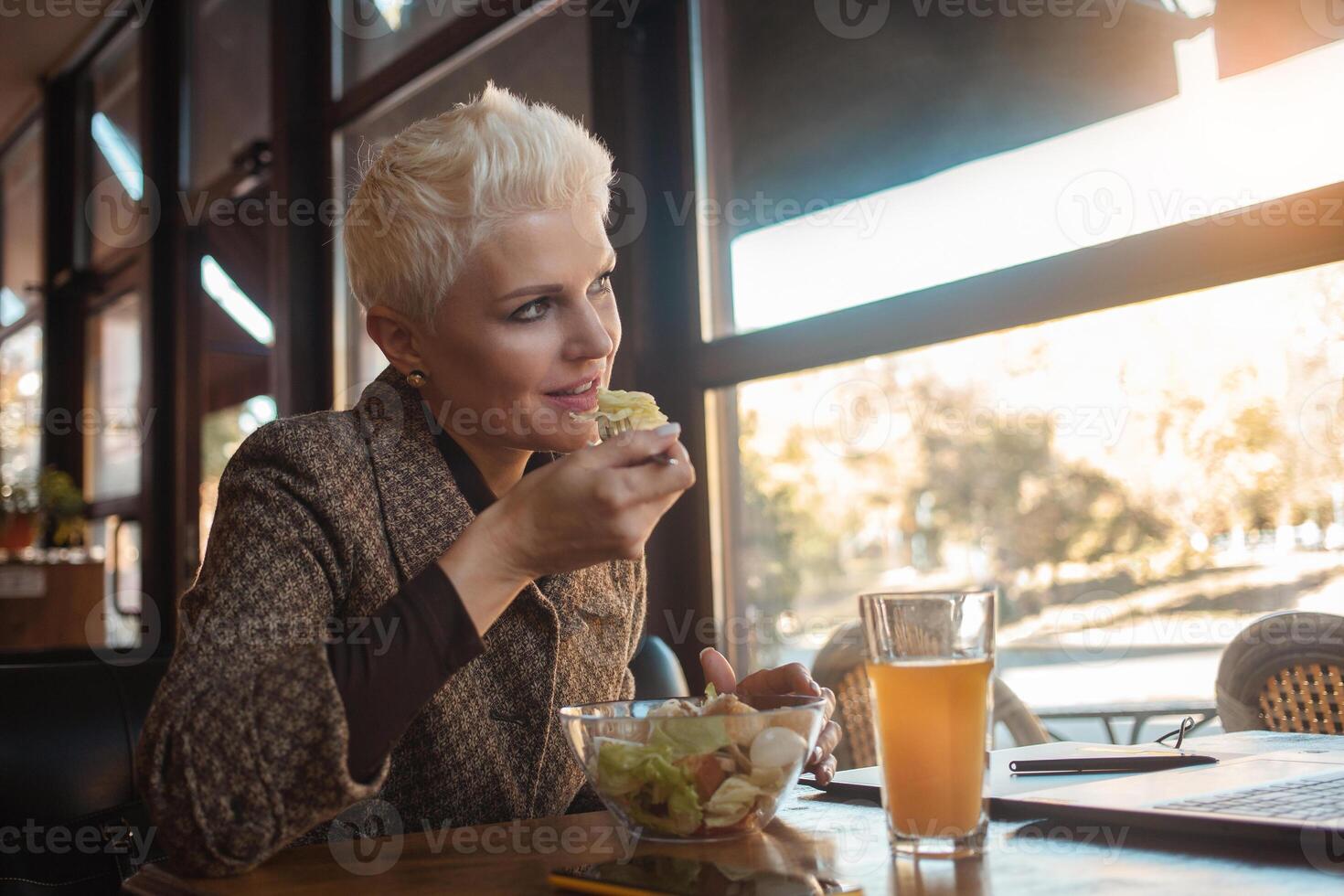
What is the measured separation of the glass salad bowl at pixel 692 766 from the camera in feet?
2.88

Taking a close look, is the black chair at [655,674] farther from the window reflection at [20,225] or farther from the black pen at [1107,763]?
the window reflection at [20,225]

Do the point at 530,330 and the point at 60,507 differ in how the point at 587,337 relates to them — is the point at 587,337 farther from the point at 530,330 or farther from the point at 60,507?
the point at 60,507

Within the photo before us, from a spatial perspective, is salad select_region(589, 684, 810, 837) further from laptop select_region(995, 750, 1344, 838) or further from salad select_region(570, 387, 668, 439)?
salad select_region(570, 387, 668, 439)

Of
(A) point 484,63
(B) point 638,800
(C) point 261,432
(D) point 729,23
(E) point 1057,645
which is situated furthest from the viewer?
(E) point 1057,645

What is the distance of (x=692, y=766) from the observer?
88 cm

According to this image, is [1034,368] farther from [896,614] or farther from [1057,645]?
[896,614]

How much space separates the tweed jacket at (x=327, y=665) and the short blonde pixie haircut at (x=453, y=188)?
144mm

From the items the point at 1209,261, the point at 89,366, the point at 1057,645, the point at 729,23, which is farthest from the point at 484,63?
the point at 89,366

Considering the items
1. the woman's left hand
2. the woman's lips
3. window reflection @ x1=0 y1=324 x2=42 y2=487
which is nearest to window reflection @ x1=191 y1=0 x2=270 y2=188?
window reflection @ x1=0 y1=324 x2=42 y2=487

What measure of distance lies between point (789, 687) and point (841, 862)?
0.39 meters

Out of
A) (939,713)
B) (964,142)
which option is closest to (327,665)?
(939,713)

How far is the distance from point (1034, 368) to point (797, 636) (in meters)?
0.82

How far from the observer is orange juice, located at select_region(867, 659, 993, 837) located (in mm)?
815

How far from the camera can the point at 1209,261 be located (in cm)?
170
